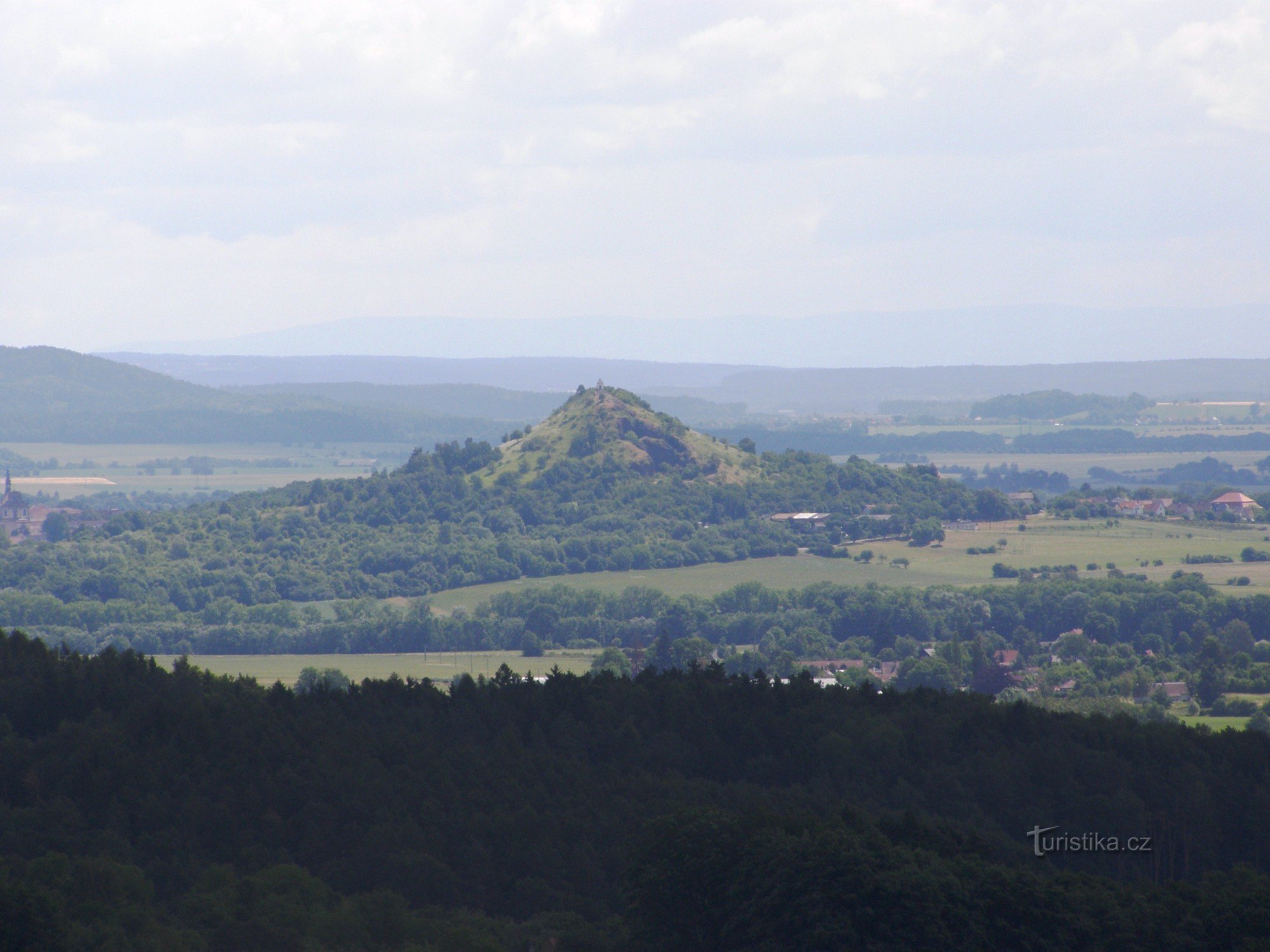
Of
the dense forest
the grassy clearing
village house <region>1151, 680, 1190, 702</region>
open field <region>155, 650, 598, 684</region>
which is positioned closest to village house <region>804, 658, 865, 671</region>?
open field <region>155, 650, 598, 684</region>

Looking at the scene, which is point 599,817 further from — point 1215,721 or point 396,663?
point 396,663

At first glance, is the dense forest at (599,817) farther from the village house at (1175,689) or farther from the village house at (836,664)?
the village house at (836,664)

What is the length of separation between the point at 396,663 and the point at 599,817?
10031 centimetres

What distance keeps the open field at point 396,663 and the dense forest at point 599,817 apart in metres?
61.3

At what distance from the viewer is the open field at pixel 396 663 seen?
479 feet

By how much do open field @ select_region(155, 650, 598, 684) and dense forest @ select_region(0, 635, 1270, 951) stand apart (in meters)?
61.3

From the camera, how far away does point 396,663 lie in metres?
157

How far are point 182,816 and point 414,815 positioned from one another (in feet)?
23.7

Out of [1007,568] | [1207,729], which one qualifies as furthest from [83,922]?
[1007,568]

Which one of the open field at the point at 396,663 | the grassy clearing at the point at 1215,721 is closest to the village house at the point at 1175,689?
the grassy clearing at the point at 1215,721

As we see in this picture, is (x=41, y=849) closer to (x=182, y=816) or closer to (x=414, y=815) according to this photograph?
(x=182, y=816)

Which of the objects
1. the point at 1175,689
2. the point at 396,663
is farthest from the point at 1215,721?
the point at 396,663

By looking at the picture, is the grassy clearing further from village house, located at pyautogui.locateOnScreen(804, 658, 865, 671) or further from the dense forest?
village house, located at pyautogui.locateOnScreen(804, 658, 865, 671)

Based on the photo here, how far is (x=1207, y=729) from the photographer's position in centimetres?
7662
